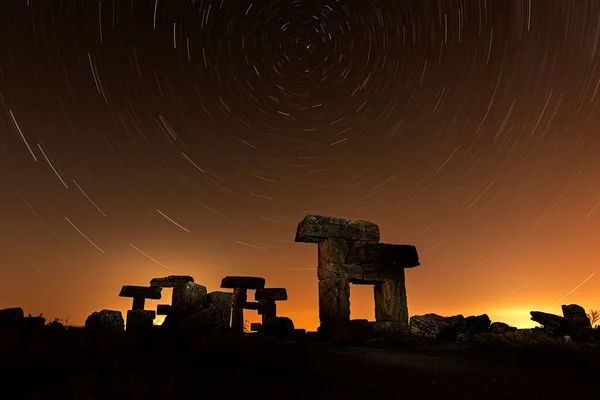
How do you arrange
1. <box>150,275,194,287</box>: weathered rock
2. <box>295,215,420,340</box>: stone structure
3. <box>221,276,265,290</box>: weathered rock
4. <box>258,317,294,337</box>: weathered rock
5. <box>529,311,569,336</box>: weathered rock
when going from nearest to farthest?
<box>258,317,294,337</box>: weathered rock
<box>295,215,420,340</box>: stone structure
<box>529,311,569,336</box>: weathered rock
<box>150,275,194,287</box>: weathered rock
<box>221,276,265,290</box>: weathered rock

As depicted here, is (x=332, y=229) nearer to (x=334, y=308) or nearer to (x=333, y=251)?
(x=333, y=251)

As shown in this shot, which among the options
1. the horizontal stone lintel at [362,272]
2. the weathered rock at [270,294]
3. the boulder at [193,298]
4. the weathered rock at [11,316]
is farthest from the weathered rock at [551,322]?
the weathered rock at [11,316]

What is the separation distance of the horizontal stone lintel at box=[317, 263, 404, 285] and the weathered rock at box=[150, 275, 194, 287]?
11288mm

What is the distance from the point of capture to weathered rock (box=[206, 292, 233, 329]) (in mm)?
12188

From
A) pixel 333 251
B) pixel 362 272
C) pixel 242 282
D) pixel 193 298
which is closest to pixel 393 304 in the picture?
pixel 362 272

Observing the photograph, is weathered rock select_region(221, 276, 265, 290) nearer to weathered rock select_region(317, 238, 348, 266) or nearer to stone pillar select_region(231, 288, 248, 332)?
stone pillar select_region(231, 288, 248, 332)

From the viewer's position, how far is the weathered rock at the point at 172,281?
76.9 ft

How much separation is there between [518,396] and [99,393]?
622 centimetres

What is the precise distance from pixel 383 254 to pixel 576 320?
29.8 ft

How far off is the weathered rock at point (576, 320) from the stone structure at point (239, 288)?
1502 cm

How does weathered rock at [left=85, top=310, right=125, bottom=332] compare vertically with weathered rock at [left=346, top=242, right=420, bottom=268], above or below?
below

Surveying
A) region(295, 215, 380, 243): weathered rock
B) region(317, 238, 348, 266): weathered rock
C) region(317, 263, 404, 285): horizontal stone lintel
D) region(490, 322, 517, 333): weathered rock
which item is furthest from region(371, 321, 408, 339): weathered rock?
region(490, 322, 517, 333): weathered rock

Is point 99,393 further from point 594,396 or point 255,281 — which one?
point 255,281

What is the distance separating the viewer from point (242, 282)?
23.8 m
